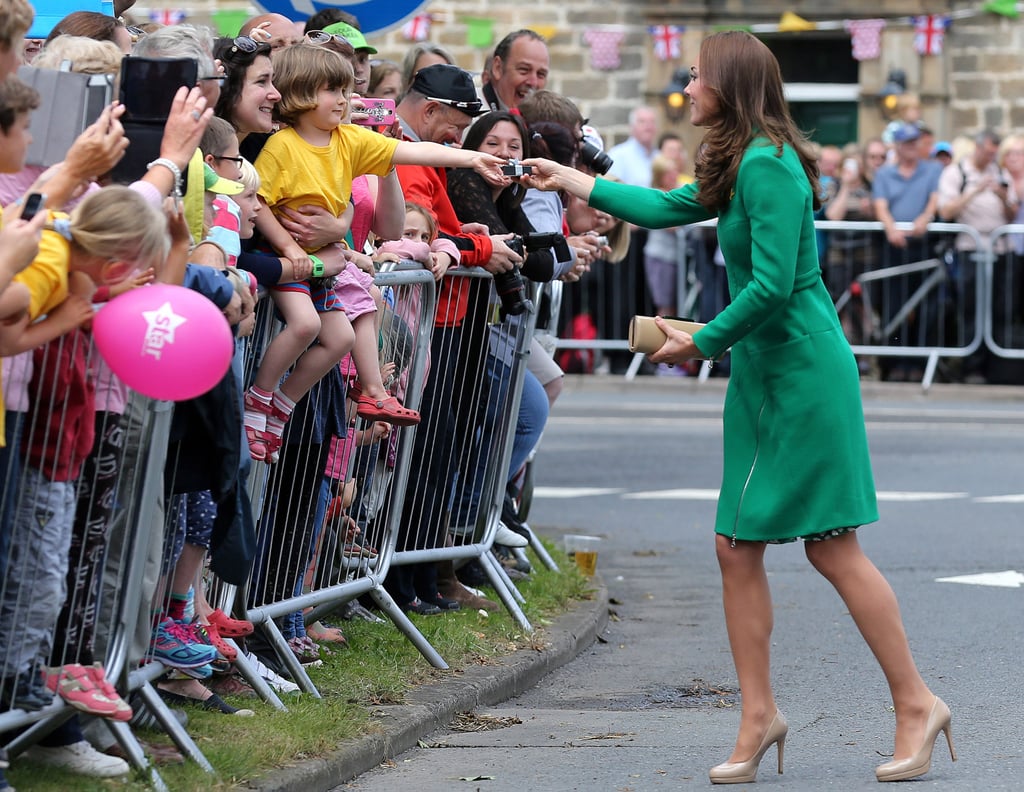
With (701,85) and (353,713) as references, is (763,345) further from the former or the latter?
(353,713)

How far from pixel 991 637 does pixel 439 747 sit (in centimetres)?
298

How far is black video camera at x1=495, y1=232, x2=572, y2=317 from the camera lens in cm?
794

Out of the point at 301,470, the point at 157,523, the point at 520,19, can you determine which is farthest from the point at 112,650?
the point at 520,19

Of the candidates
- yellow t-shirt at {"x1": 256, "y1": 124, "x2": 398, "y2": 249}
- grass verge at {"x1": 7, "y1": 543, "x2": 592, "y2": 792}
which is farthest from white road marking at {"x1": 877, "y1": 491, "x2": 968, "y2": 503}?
yellow t-shirt at {"x1": 256, "y1": 124, "x2": 398, "y2": 249}

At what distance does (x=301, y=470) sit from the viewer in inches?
261

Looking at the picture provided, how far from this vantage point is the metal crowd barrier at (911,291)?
1855 cm

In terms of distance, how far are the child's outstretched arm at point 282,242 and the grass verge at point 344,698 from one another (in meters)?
1.32

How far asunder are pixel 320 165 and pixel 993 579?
4683mm

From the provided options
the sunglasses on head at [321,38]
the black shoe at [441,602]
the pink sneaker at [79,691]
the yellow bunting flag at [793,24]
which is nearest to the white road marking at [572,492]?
the black shoe at [441,602]

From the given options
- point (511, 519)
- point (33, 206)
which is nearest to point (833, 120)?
point (511, 519)

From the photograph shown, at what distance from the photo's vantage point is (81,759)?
16.7ft

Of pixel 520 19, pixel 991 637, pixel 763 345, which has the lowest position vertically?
pixel 991 637

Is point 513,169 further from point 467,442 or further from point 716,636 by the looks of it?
point 716,636

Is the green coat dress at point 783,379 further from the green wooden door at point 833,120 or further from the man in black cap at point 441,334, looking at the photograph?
the green wooden door at point 833,120
